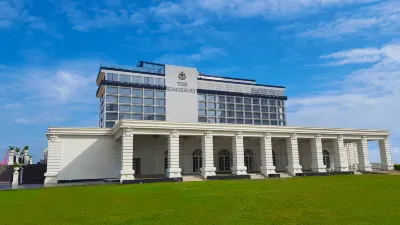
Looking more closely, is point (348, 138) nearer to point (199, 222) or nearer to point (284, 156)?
point (284, 156)

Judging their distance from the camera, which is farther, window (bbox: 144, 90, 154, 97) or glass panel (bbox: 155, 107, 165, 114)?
glass panel (bbox: 155, 107, 165, 114)

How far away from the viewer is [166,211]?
11.0 metres

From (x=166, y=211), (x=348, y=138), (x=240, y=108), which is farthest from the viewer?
(x=240, y=108)

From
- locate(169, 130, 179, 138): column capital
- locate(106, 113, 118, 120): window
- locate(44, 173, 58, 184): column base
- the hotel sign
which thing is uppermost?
the hotel sign

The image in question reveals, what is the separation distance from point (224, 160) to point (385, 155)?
954 inches

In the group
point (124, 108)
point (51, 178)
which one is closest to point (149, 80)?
point (124, 108)

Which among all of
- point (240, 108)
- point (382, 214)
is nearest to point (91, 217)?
point (382, 214)

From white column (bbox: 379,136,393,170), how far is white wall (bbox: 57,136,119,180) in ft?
126

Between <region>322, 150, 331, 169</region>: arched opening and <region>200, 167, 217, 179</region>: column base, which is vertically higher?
<region>322, 150, 331, 169</region>: arched opening

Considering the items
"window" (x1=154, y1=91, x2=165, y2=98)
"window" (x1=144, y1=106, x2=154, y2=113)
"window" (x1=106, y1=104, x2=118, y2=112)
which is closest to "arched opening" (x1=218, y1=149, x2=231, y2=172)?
"window" (x1=144, y1=106, x2=154, y2=113)

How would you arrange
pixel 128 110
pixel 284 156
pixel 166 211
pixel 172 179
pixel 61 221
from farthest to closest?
pixel 128 110, pixel 284 156, pixel 172 179, pixel 166 211, pixel 61 221

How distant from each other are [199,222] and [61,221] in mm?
4645

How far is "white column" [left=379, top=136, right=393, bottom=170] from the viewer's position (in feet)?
142

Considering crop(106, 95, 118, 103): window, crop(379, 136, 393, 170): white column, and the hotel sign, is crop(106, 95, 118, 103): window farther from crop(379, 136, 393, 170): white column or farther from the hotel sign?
crop(379, 136, 393, 170): white column
